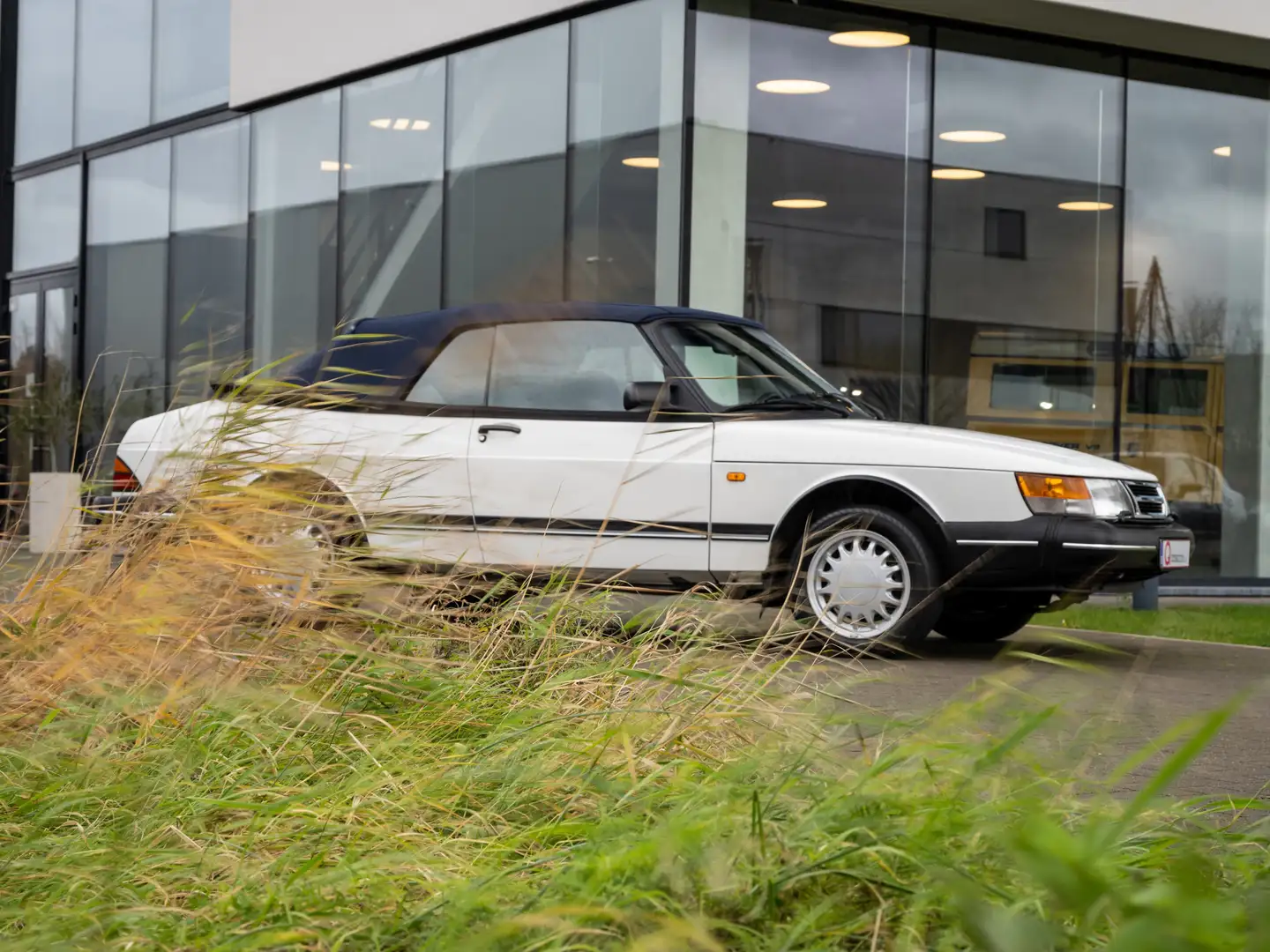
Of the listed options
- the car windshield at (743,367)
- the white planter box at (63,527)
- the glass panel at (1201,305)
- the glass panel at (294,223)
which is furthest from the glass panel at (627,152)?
the white planter box at (63,527)

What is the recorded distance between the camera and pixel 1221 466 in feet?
44.9

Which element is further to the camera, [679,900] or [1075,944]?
[679,900]

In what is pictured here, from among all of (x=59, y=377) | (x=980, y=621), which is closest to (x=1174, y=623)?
(x=980, y=621)

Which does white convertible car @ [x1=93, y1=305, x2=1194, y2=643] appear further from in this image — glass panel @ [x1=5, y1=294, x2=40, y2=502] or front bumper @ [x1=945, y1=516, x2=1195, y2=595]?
glass panel @ [x1=5, y1=294, x2=40, y2=502]

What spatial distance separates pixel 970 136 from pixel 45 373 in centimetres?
1412

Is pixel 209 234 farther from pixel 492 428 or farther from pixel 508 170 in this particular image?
pixel 492 428

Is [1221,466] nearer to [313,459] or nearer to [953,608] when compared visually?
[953,608]

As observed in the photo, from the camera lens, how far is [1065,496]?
6.89m

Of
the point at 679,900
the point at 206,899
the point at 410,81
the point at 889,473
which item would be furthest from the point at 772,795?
the point at 410,81

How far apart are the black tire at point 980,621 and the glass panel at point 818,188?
192 inches

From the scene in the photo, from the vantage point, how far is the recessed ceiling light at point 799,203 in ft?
41.3

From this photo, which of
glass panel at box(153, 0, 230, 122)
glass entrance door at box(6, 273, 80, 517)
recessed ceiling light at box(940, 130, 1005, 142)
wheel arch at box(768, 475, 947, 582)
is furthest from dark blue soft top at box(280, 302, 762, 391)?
glass entrance door at box(6, 273, 80, 517)

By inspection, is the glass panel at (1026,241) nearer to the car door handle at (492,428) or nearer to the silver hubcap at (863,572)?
the silver hubcap at (863,572)

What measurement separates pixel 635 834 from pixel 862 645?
4674 mm
